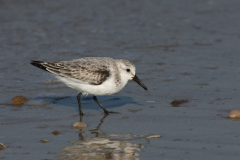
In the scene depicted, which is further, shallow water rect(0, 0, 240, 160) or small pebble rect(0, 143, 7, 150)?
shallow water rect(0, 0, 240, 160)

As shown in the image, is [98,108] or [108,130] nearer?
[108,130]

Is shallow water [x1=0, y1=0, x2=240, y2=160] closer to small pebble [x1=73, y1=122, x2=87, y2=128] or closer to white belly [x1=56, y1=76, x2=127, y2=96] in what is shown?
small pebble [x1=73, y1=122, x2=87, y2=128]

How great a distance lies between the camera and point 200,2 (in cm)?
1531

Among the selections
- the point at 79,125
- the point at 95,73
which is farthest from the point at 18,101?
the point at 79,125

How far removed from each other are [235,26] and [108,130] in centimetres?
788

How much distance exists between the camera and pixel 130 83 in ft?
29.1

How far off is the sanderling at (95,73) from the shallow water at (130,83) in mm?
524

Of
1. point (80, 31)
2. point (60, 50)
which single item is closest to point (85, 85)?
A: point (60, 50)

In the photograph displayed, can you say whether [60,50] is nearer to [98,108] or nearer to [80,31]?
[80,31]

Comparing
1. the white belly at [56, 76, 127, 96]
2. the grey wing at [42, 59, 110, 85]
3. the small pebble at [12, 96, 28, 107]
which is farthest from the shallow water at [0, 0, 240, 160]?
the grey wing at [42, 59, 110, 85]

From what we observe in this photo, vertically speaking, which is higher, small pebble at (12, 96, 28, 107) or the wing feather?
the wing feather

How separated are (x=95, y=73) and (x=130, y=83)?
82.1 inches

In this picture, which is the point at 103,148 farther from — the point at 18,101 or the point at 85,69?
the point at 18,101

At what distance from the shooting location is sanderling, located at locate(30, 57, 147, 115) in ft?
22.6
